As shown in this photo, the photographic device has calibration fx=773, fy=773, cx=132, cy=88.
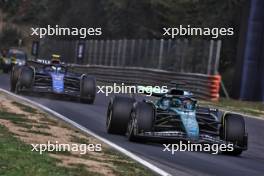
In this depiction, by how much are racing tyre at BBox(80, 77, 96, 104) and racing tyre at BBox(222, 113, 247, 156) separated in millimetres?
10058

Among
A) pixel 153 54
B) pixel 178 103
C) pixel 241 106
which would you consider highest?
pixel 153 54

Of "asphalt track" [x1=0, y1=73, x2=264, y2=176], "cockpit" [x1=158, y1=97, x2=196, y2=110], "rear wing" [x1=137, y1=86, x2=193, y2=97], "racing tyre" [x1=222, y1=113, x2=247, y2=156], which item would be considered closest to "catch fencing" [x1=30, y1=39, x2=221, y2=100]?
"asphalt track" [x1=0, y1=73, x2=264, y2=176]

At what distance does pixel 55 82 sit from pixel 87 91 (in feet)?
3.19

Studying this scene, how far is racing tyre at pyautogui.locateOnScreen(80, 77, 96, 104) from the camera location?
73.2 feet

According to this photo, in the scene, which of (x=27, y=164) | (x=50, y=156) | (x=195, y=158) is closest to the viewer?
(x=27, y=164)

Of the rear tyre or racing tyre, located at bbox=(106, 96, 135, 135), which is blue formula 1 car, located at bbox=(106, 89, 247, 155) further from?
the rear tyre

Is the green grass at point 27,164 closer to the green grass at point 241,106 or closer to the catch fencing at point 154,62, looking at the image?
the green grass at point 241,106

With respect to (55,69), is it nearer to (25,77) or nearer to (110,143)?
(25,77)

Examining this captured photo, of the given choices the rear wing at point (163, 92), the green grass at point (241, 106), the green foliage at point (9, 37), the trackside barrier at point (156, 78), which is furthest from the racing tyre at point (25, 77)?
the green foliage at point (9, 37)

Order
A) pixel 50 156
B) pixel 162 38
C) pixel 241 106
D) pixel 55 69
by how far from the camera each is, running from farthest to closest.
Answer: pixel 162 38
pixel 241 106
pixel 55 69
pixel 50 156

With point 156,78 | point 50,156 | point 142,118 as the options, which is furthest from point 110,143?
point 156,78

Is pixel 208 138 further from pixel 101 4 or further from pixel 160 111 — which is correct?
pixel 101 4

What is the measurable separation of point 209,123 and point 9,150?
13.8 feet

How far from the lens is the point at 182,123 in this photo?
12.5 metres
